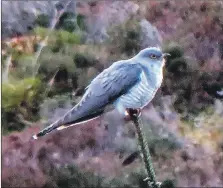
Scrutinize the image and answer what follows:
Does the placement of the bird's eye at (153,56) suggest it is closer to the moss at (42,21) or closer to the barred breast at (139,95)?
the barred breast at (139,95)

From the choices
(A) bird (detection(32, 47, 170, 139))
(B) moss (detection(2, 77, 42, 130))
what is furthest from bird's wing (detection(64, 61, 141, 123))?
(B) moss (detection(2, 77, 42, 130))

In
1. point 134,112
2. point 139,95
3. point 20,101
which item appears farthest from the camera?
point 20,101

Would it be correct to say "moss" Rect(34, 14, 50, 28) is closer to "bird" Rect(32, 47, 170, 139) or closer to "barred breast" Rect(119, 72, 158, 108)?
"bird" Rect(32, 47, 170, 139)

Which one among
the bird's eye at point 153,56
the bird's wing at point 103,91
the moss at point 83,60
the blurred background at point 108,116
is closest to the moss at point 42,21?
the blurred background at point 108,116

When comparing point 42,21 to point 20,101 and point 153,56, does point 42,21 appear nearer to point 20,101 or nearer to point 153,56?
point 20,101

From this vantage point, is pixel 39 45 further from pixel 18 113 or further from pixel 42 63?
pixel 18 113

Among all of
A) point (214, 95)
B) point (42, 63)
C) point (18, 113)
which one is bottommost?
point (214, 95)

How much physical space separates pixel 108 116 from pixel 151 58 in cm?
24

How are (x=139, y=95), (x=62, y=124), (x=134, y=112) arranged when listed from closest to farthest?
(x=134, y=112)
(x=139, y=95)
(x=62, y=124)

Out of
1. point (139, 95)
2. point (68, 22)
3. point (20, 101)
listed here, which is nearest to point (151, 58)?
point (139, 95)

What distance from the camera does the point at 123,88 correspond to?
1.77 meters

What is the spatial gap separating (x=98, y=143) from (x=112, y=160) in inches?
2.9

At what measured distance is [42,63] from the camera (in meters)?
1.98

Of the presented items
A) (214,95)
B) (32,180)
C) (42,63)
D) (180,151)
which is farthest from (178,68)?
(32,180)
